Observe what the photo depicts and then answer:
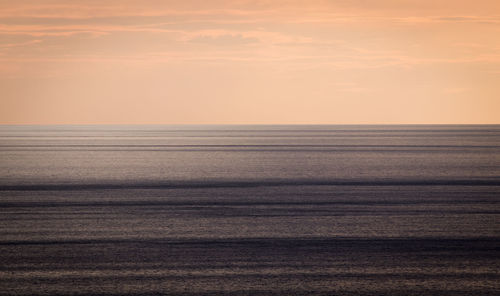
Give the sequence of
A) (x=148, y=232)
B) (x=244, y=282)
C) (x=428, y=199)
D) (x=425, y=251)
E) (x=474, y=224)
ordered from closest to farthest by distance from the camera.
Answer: (x=244, y=282)
(x=425, y=251)
(x=148, y=232)
(x=474, y=224)
(x=428, y=199)

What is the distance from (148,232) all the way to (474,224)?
411 centimetres

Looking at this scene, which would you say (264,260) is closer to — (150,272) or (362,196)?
(150,272)

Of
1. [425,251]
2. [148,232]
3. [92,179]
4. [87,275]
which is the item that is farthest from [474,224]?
[92,179]

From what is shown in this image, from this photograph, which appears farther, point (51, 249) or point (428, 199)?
point (428, 199)

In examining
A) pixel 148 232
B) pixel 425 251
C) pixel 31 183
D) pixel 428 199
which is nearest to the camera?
pixel 425 251

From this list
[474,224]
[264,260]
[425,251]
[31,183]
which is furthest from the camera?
[31,183]

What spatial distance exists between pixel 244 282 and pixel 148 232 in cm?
269

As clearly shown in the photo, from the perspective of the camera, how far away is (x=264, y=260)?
6.94 meters

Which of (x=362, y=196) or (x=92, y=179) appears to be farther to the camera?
(x=92, y=179)

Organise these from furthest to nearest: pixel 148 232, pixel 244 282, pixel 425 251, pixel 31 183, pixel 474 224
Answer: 1. pixel 31 183
2. pixel 474 224
3. pixel 148 232
4. pixel 425 251
5. pixel 244 282

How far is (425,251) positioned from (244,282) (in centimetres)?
228

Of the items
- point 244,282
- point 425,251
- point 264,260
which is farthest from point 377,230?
point 244,282

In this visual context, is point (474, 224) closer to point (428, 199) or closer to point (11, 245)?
point (428, 199)

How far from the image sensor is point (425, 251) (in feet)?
24.4
